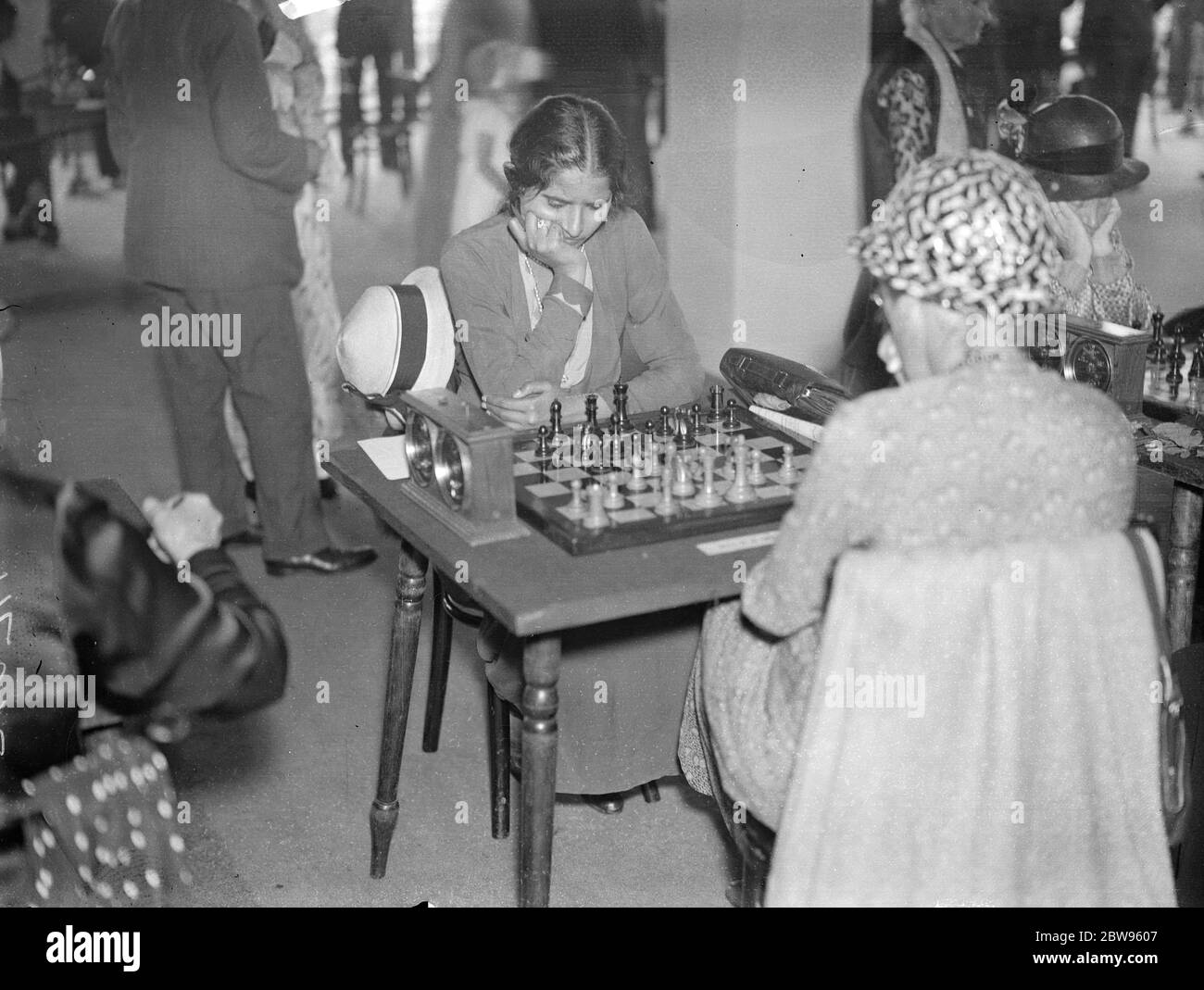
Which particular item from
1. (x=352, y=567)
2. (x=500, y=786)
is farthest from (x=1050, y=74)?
(x=500, y=786)

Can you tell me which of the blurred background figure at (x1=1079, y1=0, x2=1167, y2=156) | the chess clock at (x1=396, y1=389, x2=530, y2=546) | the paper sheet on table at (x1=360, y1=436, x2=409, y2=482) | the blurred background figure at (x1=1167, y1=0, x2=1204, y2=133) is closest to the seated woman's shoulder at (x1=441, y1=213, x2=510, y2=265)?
the paper sheet on table at (x1=360, y1=436, x2=409, y2=482)

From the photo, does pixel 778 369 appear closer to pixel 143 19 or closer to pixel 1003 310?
pixel 1003 310

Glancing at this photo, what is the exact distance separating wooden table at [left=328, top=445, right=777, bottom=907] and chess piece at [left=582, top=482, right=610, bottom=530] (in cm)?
6

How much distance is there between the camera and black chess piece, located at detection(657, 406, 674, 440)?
2.87 meters

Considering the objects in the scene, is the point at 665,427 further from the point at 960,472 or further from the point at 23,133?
the point at 23,133

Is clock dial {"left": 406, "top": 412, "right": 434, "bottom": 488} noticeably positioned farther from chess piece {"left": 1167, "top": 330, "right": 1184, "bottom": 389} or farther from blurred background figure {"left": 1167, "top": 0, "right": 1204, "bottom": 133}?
→ blurred background figure {"left": 1167, "top": 0, "right": 1204, "bottom": 133}

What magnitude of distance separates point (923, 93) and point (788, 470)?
11.2 ft

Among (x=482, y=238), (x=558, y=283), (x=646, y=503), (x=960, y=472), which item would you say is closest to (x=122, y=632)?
(x=646, y=503)

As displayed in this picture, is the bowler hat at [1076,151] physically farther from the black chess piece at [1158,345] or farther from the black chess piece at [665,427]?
the black chess piece at [665,427]

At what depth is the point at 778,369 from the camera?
306 centimetres

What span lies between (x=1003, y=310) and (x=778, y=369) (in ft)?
3.59

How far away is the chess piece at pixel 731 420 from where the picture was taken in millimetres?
2934

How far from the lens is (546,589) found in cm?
218

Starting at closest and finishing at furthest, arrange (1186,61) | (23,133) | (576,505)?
(576,505) < (23,133) < (1186,61)
